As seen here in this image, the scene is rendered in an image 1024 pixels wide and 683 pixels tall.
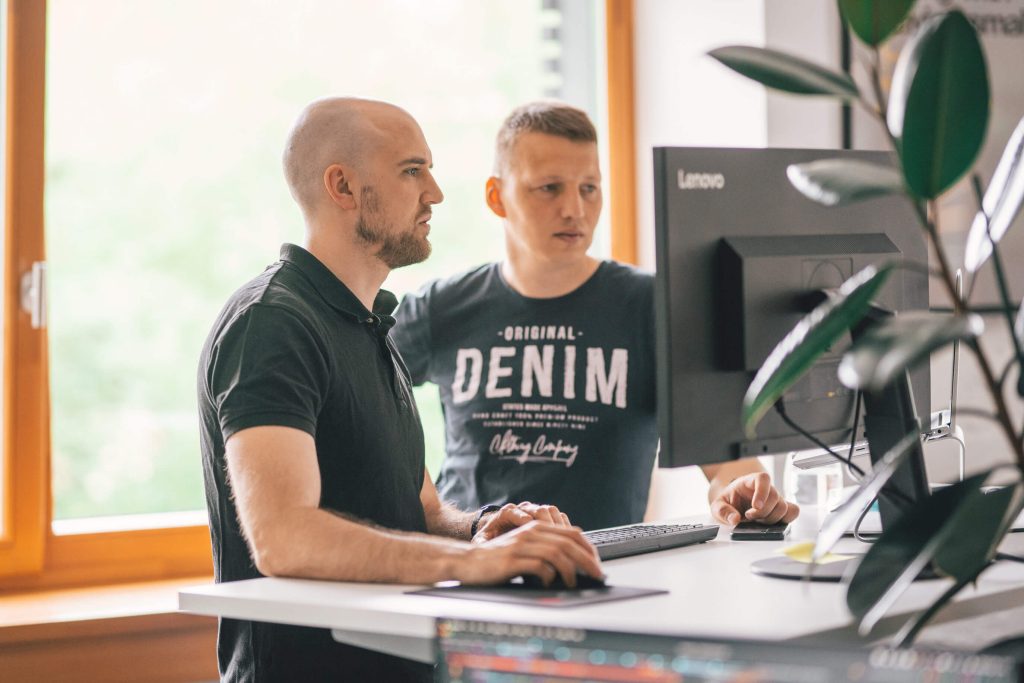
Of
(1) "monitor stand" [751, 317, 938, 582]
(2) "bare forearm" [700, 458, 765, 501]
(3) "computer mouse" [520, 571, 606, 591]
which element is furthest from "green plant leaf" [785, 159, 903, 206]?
(2) "bare forearm" [700, 458, 765, 501]

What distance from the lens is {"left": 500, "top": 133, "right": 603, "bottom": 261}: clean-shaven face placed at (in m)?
2.59

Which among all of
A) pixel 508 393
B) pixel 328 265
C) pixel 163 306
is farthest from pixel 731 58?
pixel 163 306

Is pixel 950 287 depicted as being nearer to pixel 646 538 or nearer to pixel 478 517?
pixel 646 538

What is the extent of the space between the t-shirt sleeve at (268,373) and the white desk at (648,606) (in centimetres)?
21

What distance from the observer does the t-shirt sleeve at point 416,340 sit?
2.64 m

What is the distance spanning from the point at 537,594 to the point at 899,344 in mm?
548

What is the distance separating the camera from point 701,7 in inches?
119

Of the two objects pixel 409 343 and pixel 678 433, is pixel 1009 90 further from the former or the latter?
pixel 678 433

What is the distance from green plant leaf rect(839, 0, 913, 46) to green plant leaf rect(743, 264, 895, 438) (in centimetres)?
22

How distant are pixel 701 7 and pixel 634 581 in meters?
1.95

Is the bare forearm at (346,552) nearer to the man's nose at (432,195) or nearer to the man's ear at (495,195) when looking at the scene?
the man's nose at (432,195)

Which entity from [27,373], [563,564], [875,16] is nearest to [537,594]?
[563,564]

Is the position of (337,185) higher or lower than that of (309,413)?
higher

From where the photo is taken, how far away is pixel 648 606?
129cm
